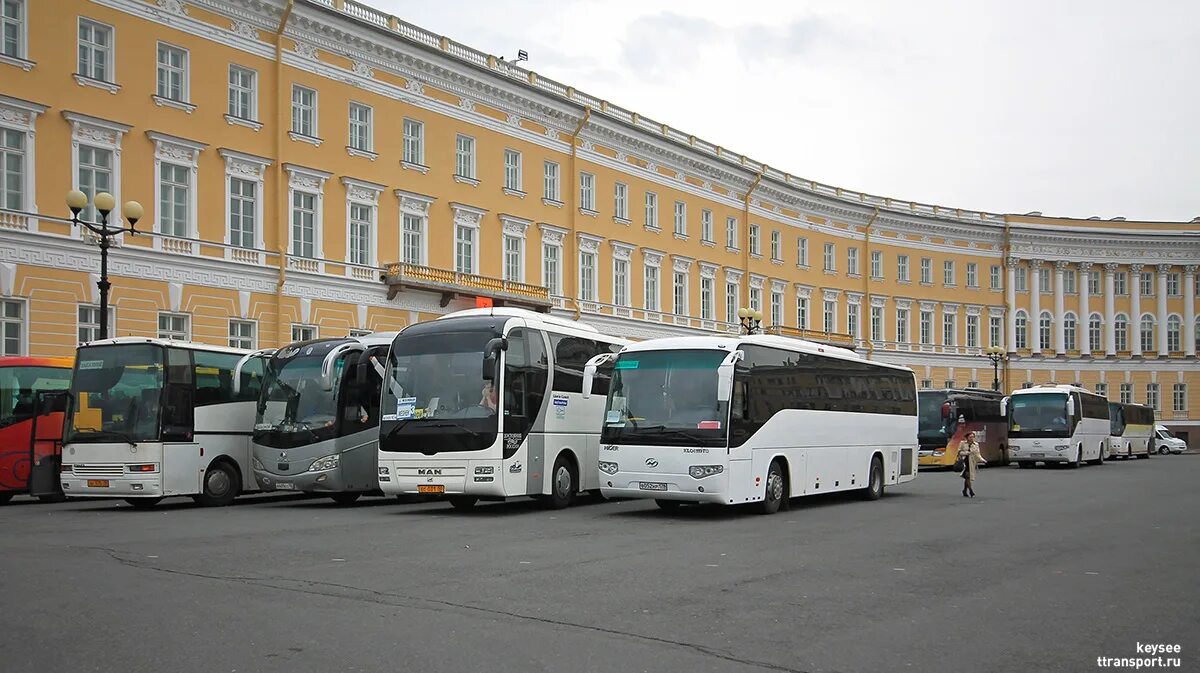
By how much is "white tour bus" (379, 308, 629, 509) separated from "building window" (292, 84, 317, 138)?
19786 millimetres

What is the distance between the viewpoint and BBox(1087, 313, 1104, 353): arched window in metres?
85.8

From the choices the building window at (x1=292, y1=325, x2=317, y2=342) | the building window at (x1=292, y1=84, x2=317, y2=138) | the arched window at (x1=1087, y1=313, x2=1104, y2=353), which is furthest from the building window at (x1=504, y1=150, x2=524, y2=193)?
the arched window at (x1=1087, y1=313, x2=1104, y2=353)

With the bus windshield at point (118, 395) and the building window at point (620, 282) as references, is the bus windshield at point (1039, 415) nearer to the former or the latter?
the building window at point (620, 282)

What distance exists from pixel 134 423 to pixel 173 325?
45.7ft

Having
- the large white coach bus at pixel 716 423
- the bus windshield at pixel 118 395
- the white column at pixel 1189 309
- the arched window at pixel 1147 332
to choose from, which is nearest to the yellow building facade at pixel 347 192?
the bus windshield at pixel 118 395

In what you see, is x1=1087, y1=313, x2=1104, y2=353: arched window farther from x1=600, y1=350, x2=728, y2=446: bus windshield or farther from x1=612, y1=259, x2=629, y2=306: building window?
x1=600, y1=350, x2=728, y2=446: bus windshield

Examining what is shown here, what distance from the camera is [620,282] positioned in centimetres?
5406

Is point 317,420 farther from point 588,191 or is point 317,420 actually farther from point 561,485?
point 588,191

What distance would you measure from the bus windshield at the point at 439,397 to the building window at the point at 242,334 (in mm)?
17197

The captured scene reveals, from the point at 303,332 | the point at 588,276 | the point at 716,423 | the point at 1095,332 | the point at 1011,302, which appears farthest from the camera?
the point at 1095,332

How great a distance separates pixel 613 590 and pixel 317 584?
2894 mm

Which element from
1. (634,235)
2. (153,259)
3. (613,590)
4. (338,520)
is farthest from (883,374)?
(634,235)

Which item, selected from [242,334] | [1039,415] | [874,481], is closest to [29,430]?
[242,334]

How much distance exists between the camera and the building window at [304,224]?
38812 millimetres
